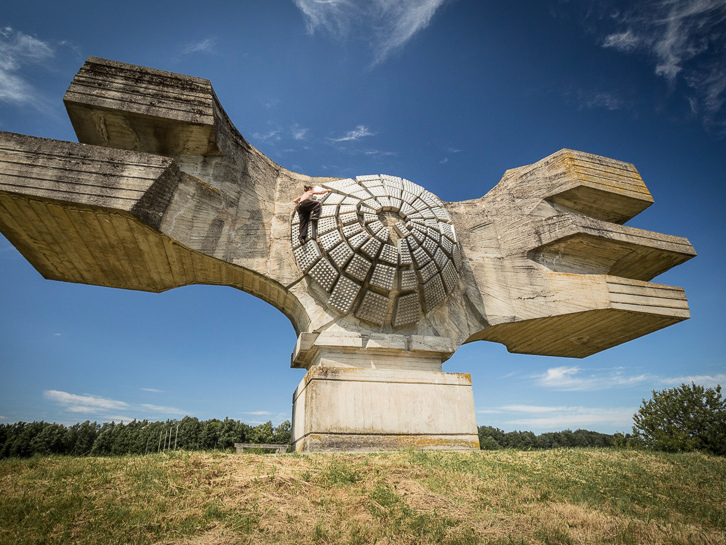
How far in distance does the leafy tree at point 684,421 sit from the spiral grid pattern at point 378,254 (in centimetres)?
1219

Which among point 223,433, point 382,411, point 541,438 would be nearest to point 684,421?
point 382,411

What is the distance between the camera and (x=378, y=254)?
23.7 ft

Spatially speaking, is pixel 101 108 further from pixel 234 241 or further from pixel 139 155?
pixel 234 241

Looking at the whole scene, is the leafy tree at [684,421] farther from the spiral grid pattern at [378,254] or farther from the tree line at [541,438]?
the tree line at [541,438]

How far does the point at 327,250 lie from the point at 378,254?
926mm

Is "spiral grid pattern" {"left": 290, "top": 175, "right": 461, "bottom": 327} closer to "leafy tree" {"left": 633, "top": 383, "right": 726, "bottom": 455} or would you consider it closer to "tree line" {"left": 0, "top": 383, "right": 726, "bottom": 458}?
"tree line" {"left": 0, "top": 383, "right": 726, "bottom": 458}

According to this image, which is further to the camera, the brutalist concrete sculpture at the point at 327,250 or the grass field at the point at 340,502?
the brutalist concrete sculpture at the point at 327,250

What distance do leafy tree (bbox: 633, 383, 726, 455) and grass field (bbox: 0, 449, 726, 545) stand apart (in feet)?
36.7

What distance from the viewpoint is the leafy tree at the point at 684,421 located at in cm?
1372

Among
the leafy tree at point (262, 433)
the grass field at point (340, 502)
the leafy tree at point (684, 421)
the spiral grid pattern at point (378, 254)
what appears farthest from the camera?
the leafy tree at point (262, 433)

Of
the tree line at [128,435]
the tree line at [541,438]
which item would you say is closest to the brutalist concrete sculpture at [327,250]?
the tree line at [128,435]

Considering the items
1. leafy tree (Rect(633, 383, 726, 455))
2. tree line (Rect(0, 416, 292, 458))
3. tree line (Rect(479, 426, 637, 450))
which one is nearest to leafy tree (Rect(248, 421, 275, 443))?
tree line (Rect(0, 416, 292, 458))

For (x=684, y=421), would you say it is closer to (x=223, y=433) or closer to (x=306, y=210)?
(x=306, y=210)

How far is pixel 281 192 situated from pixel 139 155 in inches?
105
